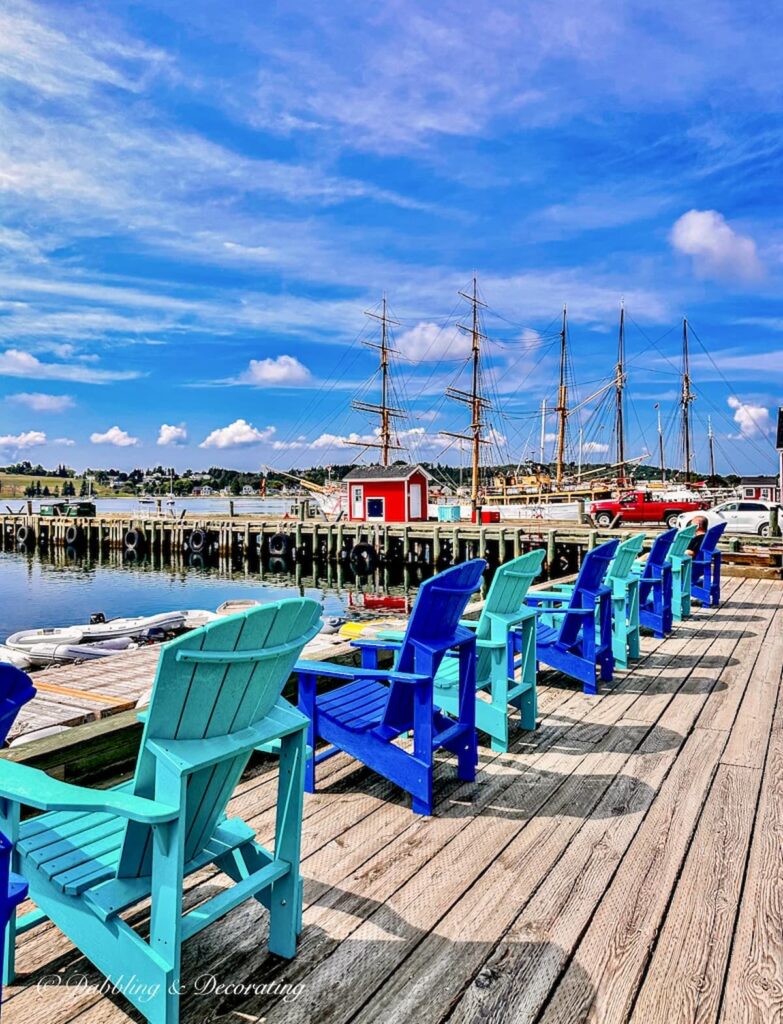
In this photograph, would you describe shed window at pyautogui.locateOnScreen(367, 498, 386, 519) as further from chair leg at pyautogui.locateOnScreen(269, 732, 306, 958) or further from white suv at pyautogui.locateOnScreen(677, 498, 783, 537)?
chair leg at pyautogui.locateOnScreen(269, 732, 306, 958)

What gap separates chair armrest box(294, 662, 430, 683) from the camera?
2.78 metres

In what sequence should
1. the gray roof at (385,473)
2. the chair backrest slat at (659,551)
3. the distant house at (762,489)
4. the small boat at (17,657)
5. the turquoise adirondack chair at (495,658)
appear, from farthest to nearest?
the distant house at (762,489), the gray roof at (385,473), the small boat at (17,657), the chair backrest slat at (659,551), the turquoise adirondack chair at (495,658)

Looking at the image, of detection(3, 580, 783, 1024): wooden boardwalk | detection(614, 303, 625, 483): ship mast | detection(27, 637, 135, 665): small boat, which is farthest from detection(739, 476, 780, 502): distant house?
detection(3, 580, 783, 1024): wooden boardwalk

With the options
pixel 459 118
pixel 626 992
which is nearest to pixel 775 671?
pixel 626 992

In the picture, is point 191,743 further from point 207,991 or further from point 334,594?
point 334,594

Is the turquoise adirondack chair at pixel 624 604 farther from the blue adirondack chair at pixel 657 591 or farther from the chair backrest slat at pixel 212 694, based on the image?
the chair backrest slat at pixel 212 694

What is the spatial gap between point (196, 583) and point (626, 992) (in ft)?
Result: 92.5

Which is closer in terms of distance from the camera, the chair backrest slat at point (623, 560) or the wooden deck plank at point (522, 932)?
the wooden deck plank at point (522, 932)

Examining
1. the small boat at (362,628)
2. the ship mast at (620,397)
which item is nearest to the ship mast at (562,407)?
the ship mast at (620,397)

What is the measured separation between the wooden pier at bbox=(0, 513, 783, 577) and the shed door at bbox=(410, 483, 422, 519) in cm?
165

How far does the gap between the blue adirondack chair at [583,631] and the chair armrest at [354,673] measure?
205 cm

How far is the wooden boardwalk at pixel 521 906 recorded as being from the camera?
181cm

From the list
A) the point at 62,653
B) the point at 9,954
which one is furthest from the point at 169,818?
the point at 62,653

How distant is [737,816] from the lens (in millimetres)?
2938
